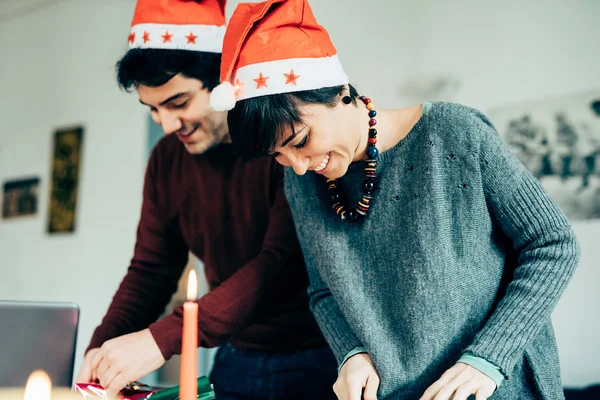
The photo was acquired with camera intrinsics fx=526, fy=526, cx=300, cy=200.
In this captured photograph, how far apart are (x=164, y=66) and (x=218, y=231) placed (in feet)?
1.18

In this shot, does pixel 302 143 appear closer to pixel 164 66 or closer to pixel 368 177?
pixel 368 177

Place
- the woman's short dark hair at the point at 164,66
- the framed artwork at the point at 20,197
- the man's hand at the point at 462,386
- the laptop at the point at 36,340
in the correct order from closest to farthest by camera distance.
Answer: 1. the man's hand at the point at 462,386
2. the laptop at the point at 36,340
3. the woman's short dark hair at the point at 164,66
4. the framed artwork at the point at 20,197

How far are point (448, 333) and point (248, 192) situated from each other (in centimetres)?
50

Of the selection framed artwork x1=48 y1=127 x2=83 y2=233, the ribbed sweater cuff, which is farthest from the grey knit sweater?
framed artwork x1=48 y1=127 x2=83 y2=233

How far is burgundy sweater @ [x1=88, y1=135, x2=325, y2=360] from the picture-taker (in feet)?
3.14

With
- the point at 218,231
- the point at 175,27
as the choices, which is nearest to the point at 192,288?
the point at 218,231

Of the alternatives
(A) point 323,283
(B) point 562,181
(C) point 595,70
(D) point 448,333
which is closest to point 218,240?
(A) point 323,283

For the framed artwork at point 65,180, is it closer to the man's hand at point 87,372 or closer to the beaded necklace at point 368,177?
the man's hand at point 87,372

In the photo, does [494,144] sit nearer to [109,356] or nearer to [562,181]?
[109,356]

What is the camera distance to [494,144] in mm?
776

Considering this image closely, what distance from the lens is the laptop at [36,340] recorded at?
78 centimetres

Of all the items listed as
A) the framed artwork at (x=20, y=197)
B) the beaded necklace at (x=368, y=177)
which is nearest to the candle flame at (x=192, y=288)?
the beaded necklace at (x=368, y=177)

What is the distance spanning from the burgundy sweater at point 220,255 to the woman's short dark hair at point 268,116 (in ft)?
0.92

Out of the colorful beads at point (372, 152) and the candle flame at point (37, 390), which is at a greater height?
the colorful beads at point (372, 152)
